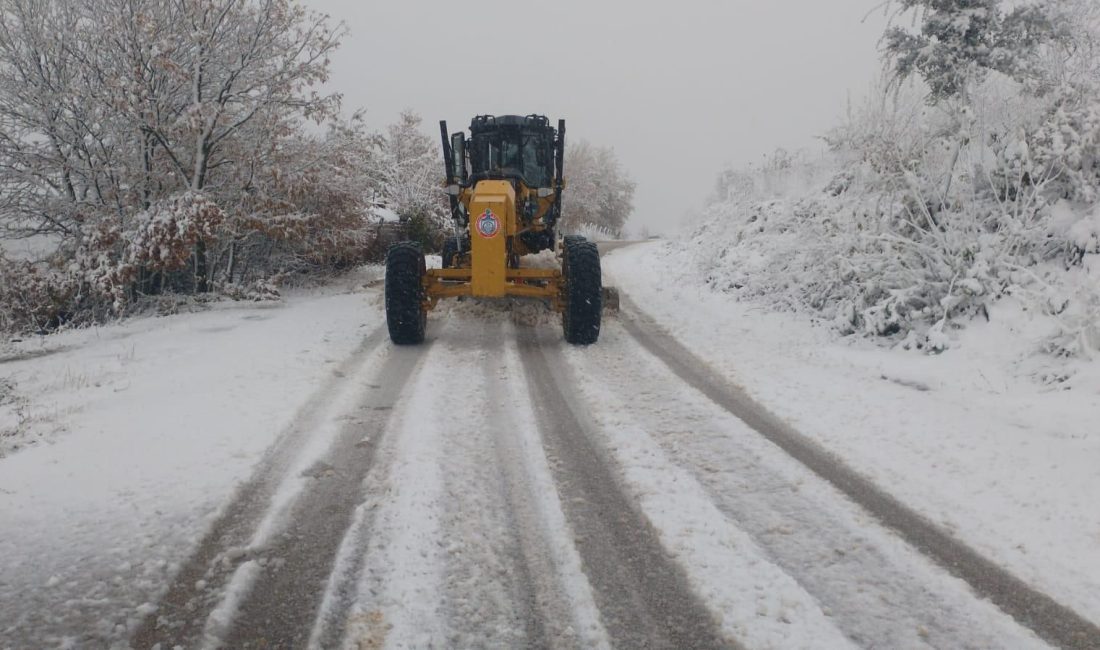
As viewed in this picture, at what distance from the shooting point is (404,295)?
6984 millimetres

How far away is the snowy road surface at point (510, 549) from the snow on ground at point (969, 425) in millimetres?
226

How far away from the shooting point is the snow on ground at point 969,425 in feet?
9.86

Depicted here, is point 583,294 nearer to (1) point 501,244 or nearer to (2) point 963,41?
(1) point 501,244

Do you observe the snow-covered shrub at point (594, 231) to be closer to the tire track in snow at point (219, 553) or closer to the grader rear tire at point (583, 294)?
the grader rear tire at point (583, 294)

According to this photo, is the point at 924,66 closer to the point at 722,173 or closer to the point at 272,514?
the point at 272,514

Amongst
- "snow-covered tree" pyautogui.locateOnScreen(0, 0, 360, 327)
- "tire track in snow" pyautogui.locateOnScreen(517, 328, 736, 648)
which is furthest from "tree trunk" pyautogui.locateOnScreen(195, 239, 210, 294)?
"tire track in snow" pyautogui.locateOnScreen(517, 328, 736, 648)

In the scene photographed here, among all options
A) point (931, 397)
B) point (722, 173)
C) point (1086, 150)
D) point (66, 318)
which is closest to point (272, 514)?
point (931, 397)

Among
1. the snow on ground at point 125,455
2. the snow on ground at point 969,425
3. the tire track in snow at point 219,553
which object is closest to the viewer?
the tire track in snow at point 219,553

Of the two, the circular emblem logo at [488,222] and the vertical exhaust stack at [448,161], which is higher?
the vertical exhaust stack at [448,161]

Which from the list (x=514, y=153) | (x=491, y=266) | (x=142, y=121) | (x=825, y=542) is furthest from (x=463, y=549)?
(x=142, y=121)

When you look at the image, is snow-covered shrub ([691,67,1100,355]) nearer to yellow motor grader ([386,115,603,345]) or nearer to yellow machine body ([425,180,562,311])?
yellow motor grader ([386,115,603,345])

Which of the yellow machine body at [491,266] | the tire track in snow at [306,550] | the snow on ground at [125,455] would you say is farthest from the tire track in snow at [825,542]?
the snow on ground at [125,455]

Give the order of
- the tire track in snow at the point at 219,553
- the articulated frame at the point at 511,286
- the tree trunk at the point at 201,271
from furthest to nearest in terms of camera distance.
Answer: the tree trunk at the point at 201,271
the articulated frame at the point at 511,286
the tire track in snow at the point at 219,553

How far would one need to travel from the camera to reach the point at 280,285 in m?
13.3
